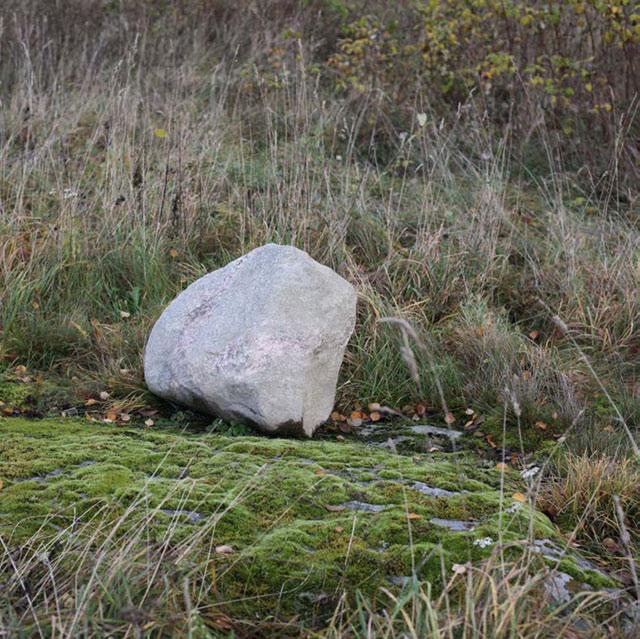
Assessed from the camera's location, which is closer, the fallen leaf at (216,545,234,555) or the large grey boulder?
Answer: the fallen leaf at (216,545,234,555)

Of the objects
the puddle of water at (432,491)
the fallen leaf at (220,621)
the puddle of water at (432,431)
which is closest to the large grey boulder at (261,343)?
the puddle of water at (432,431)

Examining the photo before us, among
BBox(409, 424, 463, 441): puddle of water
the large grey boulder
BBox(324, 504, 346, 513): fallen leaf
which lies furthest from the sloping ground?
BBox(409, 424, 463, 441): puddle of water

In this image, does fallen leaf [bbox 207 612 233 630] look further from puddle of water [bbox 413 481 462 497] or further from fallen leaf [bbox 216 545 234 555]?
puddle of water [bbox 413 481 462 497]

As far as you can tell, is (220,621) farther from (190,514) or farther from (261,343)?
(261,343)

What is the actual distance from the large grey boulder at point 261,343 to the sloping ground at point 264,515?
0.31 meters

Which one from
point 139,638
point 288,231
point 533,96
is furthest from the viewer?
point 533,96

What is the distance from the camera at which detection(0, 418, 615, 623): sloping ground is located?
2.54 metres

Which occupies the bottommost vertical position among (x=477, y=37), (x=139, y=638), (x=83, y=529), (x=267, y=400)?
(x=267, y=400)

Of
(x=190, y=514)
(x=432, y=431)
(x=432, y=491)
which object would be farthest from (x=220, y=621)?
(x=432, y=431)

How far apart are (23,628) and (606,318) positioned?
3.85m

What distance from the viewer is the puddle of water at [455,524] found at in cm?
290

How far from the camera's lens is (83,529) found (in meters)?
2.66

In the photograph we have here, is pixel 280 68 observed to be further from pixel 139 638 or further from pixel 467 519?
pixel 139 638

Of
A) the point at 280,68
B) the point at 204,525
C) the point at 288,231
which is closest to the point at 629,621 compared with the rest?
the point at 204,525
